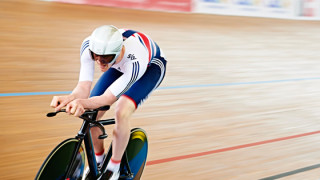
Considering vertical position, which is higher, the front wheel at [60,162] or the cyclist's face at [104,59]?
the cyclist's face at [104,59]

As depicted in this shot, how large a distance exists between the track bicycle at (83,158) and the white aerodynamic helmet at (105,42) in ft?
0.84

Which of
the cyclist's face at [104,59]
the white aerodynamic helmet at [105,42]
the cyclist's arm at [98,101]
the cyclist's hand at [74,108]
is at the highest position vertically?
the white aerodynamic helmet at [105,42]

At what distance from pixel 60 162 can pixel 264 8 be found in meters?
8.70

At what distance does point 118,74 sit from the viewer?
2.35 metres

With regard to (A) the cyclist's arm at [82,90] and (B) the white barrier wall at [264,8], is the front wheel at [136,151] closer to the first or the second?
(A) the cyclist's arm at [82,90]

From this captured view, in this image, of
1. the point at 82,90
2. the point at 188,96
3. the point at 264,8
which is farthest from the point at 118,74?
the point at 264,8

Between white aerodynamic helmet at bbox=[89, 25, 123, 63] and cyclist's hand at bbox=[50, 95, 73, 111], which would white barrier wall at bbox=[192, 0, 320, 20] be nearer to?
white aerodynamic helmet at bbox=[89, 25, 123, 63]

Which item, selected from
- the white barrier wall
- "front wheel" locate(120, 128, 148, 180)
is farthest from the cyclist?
the white barrier wall

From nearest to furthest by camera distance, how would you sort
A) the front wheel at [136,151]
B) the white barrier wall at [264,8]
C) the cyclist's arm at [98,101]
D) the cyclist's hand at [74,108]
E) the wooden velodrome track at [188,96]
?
the cyclist's hand at [74,108] → the cyclist's arm at [98,101] → the front wheel at [136,151] → the wooden velodrome track at [188,96] → the white barrier wall at [264,8]

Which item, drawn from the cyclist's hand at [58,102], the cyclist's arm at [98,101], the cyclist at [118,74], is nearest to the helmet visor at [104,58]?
the cyclist at [118,74]

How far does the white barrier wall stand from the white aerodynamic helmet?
673 cm

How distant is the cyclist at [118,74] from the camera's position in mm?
1868

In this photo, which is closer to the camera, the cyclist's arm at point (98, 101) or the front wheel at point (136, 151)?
the cyclist's arm at point (98, 101)

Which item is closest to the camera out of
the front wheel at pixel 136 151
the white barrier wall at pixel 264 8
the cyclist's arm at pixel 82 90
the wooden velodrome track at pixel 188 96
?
the cyclist's arm at pixel 82 90
